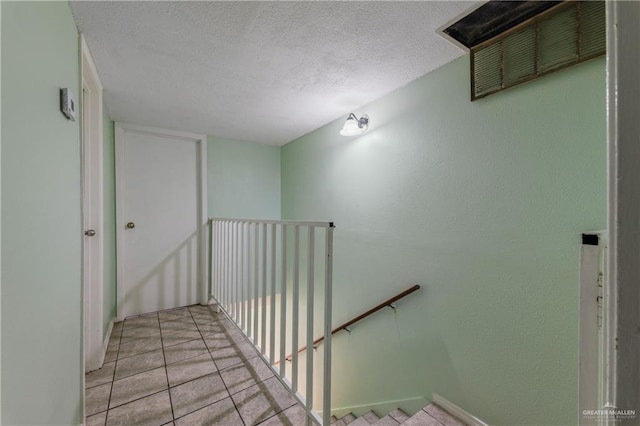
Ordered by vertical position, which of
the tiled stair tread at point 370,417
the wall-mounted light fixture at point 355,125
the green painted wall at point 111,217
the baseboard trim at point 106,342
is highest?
the wall-mounted light fixture at point 355,125

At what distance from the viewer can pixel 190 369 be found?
1.64 metres

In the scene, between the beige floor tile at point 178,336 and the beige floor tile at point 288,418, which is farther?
the beige floor tile at point 178,336

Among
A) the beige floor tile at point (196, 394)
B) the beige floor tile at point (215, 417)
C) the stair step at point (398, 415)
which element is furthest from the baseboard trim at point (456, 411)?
the beige floor tile at point (196, 394)

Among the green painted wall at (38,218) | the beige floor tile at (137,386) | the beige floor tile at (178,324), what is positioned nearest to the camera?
the green painted wall at (38,218)

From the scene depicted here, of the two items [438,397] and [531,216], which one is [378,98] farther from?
[438,397]

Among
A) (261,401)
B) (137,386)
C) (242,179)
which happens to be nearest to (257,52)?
(242,179)

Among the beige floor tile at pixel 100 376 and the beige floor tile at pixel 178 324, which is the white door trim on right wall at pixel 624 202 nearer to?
the beige floor tile at pixel 100 376

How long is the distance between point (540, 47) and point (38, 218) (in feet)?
6.98

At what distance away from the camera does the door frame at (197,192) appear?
2354mm

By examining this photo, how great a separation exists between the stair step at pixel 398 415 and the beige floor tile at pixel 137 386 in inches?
61.3

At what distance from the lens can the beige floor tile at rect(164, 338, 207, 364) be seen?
5.82 feet

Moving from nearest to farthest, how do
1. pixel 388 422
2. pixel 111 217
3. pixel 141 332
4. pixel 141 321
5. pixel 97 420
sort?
pixel 97 420 → pixel 388 422 → pixel 141 332 → pixel 111 217 → pixel 141 321

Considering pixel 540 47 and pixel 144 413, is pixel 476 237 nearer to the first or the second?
pixel 540 47

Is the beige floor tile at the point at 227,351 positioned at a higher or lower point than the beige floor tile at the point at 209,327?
lower
